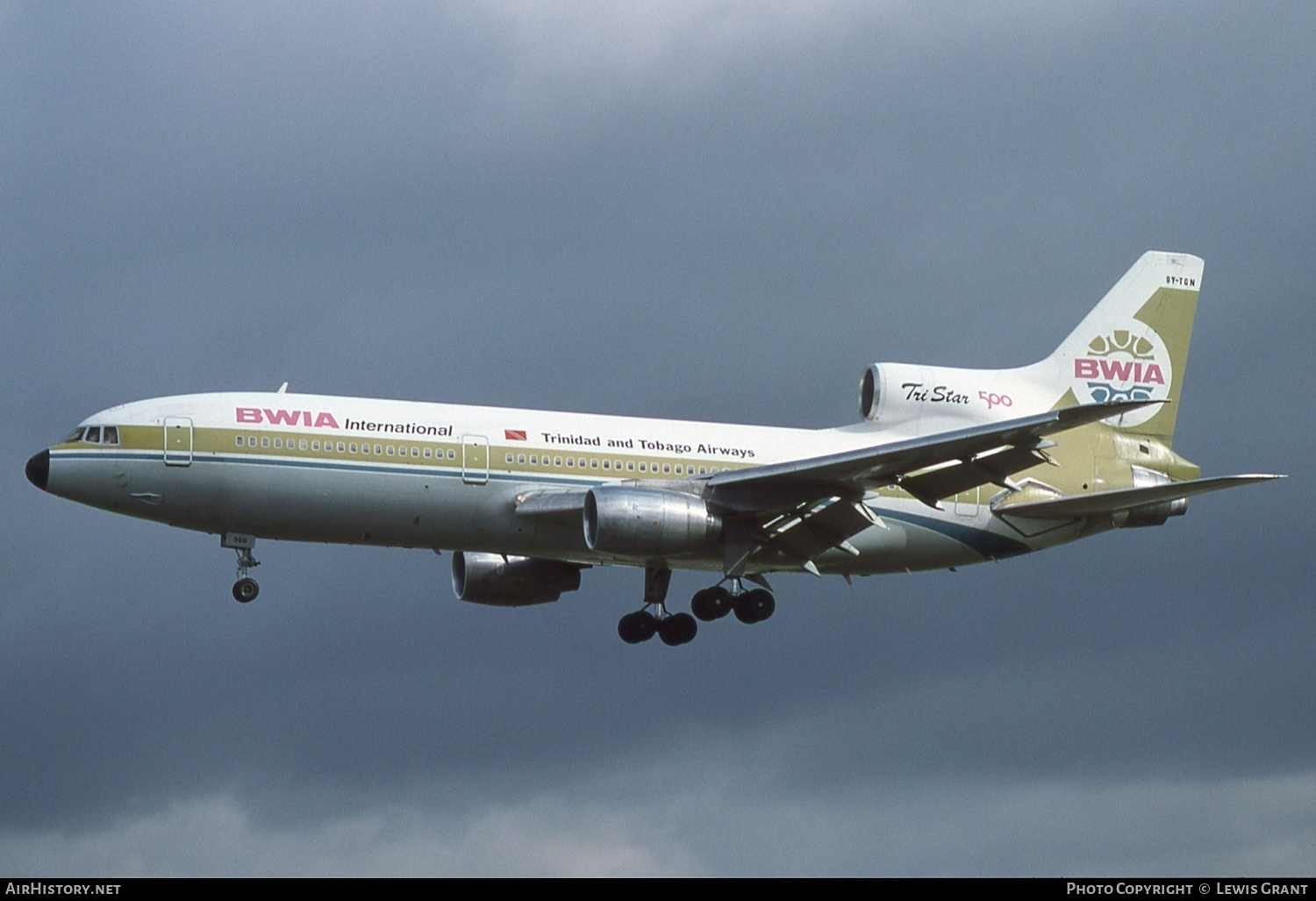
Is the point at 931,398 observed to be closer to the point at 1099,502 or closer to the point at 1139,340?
the point at 1099,502

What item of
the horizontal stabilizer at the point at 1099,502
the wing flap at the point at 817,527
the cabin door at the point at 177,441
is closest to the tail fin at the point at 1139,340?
the horizontal stabilizer at the point at 1099,502

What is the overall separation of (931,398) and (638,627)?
1056 centimetres

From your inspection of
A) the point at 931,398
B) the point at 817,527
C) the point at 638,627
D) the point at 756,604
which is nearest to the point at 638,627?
the point at 638,627

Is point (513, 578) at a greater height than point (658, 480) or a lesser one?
lesser

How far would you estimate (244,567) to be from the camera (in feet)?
176

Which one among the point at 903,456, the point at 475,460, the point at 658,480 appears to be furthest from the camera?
the point at 658,480

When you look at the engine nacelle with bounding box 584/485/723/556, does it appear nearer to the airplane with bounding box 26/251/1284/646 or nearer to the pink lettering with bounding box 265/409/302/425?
the airplane with bounding box 26/251/1284/646

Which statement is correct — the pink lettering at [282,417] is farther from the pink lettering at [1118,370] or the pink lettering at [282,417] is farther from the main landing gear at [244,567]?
the pink lettering at [1118,370]

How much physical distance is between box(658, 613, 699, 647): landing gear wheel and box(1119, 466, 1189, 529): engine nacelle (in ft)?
40.9

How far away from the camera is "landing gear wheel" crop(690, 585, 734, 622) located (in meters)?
58.7

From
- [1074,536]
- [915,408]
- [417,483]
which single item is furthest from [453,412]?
[1074,536]

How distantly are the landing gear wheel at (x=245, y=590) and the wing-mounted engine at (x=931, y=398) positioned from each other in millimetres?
17813

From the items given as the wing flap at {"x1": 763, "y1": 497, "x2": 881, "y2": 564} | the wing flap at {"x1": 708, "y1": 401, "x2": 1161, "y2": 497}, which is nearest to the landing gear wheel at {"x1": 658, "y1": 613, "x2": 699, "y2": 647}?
the wing flap at {"x1": 763, "y1": 497, "x2": 881, "y2": 564}

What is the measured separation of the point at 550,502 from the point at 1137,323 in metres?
20.3
